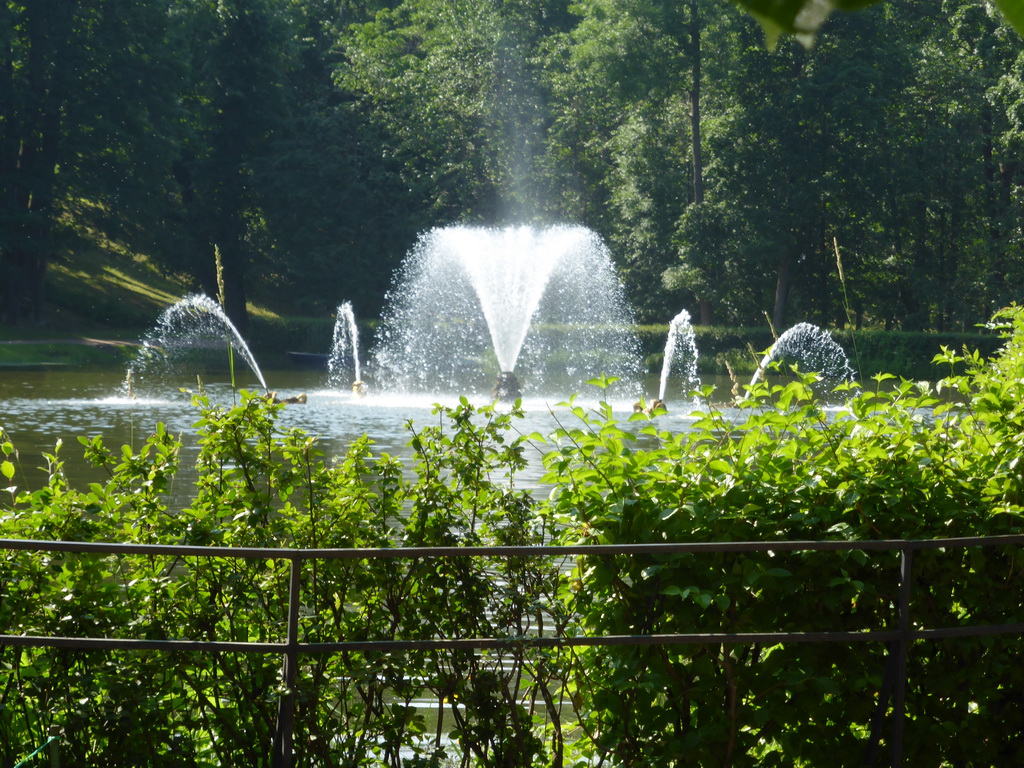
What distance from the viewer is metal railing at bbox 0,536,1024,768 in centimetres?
272

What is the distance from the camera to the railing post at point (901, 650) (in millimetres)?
2854

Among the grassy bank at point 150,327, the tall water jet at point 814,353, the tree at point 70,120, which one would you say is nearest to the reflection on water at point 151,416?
the grassy bank at point 150,327

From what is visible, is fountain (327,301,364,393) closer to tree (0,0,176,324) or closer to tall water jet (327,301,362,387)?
tall water jet (327,301,362,387)

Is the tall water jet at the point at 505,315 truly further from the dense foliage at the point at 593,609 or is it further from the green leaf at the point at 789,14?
the green leaf at the point at 789,14

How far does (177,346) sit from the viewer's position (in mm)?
39312

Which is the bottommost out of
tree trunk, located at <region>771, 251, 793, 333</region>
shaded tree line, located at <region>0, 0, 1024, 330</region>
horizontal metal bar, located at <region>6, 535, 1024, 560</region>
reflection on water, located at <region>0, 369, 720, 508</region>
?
reflection on water, located at <region>0, 369, 720, 508</region>

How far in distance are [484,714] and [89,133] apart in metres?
42.3

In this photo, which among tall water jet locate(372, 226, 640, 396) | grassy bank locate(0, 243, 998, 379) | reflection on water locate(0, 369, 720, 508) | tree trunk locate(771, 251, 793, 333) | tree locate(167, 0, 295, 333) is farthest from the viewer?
tree locate(167, 0, 295, 333)

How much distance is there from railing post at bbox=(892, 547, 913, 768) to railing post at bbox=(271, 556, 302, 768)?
1.48 metres

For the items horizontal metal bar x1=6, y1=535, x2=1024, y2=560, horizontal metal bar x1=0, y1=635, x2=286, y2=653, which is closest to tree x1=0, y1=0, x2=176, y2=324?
horizontal metal bar x1=0, y1=635, x2=286, y2=653

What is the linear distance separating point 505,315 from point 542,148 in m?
22.9

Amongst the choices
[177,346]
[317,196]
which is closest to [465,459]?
[177,346]

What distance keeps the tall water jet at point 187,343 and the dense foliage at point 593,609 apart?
88.0ft

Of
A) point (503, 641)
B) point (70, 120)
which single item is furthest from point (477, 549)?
point (70, 120)
